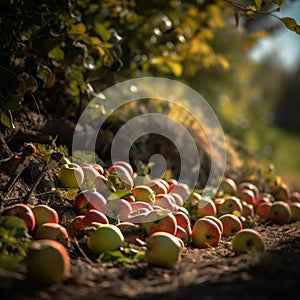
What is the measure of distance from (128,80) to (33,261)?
13.3ft

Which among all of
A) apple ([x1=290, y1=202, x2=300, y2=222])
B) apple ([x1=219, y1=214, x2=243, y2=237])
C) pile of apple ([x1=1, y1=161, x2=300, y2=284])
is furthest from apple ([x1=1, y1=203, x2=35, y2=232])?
apple ([x1=290, y1=202, x2=300, y2=222])

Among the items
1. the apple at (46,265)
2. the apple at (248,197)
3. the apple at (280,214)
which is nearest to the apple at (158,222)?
the apple at (46,265)

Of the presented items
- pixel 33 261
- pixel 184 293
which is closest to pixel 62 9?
pixel 33 261

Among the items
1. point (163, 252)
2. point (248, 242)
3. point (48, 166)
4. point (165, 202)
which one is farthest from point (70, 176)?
point (248, 242)

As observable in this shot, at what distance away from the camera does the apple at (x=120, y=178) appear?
373 cm

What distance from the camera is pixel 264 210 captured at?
469 cm

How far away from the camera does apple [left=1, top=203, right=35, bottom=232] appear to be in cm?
284

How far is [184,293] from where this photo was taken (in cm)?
208

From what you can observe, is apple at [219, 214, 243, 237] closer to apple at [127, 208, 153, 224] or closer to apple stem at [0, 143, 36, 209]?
apple at [127, 208, 153, 224]

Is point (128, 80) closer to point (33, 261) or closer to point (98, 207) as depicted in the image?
point (98, 207)

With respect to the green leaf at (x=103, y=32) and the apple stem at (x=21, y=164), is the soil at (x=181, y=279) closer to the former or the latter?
the apple stem at (x=21, y=164)

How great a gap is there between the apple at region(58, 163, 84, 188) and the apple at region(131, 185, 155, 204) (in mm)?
432

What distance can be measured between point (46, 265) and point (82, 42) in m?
2.81

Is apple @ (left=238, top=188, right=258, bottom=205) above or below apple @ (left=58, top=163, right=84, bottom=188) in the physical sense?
below
